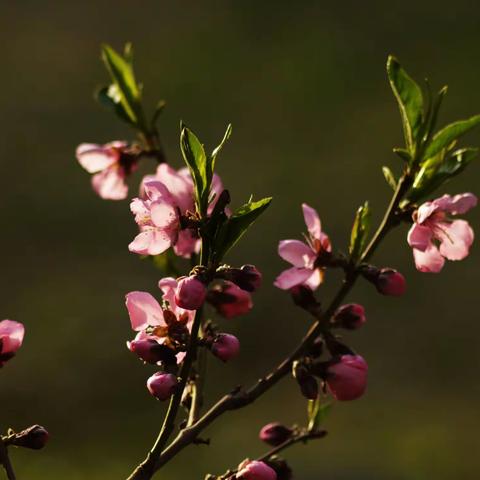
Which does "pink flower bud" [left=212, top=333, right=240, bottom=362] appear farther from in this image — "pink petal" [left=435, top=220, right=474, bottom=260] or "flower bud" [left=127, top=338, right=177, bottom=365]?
"pink petal" [left=435, top=220, right=474, bottom=260]

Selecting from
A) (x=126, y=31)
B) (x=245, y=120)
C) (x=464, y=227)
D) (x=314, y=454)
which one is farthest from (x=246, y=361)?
(x=126, y=31)

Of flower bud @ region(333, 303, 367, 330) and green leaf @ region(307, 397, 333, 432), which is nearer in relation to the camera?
flower bud @ region(333, 303, 367, 330)

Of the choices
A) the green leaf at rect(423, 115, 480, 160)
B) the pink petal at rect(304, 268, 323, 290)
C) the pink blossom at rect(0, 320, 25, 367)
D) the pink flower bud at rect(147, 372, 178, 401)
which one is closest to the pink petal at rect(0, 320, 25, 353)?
the pink blossom at rect(0, 320, 25, 367)

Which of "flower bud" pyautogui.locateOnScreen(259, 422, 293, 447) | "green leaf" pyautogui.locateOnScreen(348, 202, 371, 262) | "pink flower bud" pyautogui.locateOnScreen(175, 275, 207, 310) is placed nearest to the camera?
"pink flower bud" pyautogui.locateOnScreen(175, 275, 207, 310)

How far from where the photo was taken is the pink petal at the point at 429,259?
66 centimetres

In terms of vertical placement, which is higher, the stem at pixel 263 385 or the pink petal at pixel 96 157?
the pink petal at pixel 96 157

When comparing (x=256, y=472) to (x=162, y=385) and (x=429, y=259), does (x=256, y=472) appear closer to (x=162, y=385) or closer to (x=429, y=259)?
(x=162, y=385)

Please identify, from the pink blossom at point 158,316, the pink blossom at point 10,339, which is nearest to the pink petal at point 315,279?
the pink blossom at point 158,316

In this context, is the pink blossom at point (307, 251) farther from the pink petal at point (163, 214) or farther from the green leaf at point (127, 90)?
the green leaf at point (127, 90)

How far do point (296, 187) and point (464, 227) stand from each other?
12.3 ft

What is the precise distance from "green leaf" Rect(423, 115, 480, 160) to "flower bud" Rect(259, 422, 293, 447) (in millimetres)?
259

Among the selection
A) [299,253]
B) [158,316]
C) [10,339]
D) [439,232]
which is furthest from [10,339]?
[439,232]

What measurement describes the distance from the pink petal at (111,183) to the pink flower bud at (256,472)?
0.36 metres

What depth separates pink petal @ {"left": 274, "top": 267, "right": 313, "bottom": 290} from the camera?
63 centimetres
